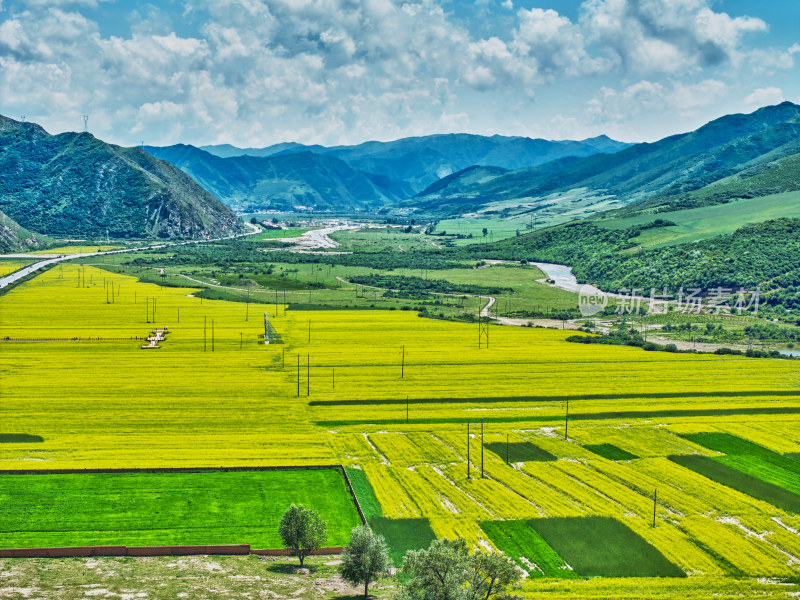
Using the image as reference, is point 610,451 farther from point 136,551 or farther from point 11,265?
point 11,265

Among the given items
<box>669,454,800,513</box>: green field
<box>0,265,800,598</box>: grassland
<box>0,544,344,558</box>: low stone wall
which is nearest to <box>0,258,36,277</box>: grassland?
<box>0,265,800,598</box>: grassland

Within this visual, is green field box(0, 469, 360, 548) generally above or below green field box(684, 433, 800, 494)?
below

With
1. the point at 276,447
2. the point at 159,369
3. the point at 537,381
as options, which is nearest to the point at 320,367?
the point at 159,369

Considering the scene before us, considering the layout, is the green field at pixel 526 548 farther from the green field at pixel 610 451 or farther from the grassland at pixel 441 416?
the green field at pixel 610 451

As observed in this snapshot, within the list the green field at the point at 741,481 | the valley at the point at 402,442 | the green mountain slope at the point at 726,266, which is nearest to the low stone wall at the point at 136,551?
the valley at the point at 402,442

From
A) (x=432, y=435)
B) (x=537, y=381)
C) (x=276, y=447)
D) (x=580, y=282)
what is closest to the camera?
(x=276, y=447)

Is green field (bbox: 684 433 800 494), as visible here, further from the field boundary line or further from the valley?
the field boundary line

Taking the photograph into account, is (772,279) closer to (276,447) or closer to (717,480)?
(717,480)
